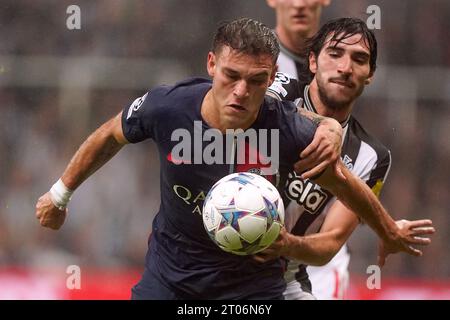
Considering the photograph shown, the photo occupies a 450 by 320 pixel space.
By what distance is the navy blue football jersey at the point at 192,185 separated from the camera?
17.9 ft

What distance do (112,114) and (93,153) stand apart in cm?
408

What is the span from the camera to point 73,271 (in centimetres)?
898

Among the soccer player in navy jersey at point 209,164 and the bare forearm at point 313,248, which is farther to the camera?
the bare forearm at point 313,248

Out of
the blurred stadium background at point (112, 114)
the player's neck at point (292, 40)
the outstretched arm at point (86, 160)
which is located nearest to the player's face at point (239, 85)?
the outstretched arm at point (86, 160)

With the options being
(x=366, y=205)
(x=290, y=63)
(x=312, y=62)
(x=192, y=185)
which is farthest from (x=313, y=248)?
(x=290, y=63)

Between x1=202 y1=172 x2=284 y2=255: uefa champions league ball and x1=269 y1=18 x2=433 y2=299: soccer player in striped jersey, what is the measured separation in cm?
78

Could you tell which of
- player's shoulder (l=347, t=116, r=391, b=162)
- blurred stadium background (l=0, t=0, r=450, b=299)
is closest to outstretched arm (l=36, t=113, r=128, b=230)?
player's shoulder (l=347, t=116, r=391, b=162)

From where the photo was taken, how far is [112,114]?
9820mm

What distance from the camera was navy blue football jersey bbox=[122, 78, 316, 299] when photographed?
215 inches

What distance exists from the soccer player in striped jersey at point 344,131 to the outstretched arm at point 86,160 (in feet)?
2.95

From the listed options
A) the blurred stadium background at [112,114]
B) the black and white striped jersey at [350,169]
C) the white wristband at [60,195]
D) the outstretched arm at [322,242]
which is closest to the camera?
the outstretched arm at [322,242]

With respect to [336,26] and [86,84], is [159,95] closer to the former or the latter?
[336,26]

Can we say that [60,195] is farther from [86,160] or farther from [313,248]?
[313,248]

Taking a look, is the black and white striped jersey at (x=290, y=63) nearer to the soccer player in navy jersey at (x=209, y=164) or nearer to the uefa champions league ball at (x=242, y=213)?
the soccer player in navy jersey at (x=209, y=164)
